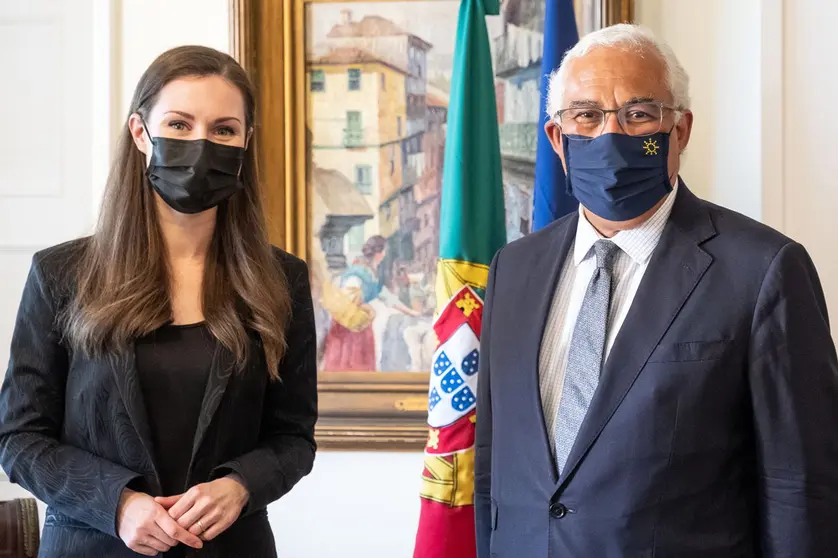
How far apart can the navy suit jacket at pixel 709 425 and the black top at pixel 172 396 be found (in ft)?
2.08

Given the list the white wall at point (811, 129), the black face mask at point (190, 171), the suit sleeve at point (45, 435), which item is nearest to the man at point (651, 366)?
the black face mask at point (190, 171)

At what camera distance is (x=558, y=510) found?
1475 millimetres

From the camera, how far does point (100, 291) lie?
1618 mm

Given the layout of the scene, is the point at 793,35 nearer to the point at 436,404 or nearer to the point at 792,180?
the point at 792,180

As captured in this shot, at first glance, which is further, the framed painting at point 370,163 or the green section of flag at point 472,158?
the framed painting at point 370,163

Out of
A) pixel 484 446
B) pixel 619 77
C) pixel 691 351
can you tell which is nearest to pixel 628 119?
pixel 619 77

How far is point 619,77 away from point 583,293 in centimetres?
41

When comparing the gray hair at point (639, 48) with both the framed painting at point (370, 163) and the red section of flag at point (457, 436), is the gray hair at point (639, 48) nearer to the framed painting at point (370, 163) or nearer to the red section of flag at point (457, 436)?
the red section of flag at point (457, 436)

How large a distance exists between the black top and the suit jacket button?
67 centimetres

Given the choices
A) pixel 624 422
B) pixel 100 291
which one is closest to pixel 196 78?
pixel 100 291

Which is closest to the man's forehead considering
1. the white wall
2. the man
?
the man

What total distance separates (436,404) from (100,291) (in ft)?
3.23

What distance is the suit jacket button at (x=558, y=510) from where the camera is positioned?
1470 mm

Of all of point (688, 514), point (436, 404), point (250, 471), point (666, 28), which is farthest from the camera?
point (666, 28)
